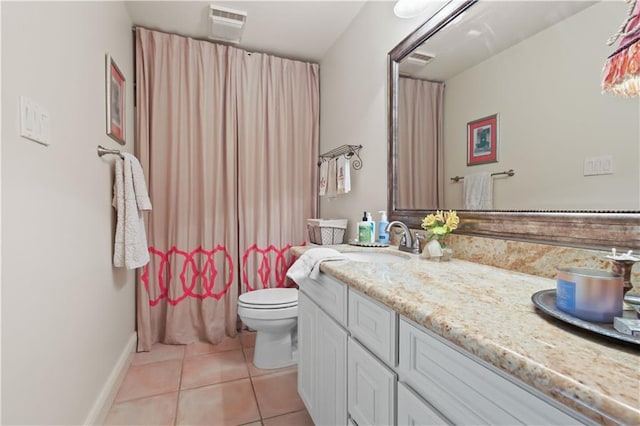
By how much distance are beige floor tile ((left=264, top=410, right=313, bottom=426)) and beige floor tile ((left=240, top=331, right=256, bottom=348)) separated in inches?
32.9

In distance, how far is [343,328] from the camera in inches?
44.4

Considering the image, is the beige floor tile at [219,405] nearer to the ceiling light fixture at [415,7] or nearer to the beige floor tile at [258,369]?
the beige floor tile at [258,369]

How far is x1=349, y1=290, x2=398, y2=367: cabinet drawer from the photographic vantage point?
2.69ft

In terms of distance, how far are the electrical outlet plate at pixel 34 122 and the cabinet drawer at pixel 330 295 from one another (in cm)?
107

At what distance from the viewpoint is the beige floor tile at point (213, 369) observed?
75.7 inches

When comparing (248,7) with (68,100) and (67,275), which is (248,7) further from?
(67,275)

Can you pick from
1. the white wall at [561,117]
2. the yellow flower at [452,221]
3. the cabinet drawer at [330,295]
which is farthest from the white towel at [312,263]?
the white wall at [561,117]

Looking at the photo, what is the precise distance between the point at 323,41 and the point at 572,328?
2.52m

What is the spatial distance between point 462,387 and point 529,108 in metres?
0.96

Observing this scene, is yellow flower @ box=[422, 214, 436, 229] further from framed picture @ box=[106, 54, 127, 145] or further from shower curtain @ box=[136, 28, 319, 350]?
framed picture @ box=[106, 54, 127, 145]

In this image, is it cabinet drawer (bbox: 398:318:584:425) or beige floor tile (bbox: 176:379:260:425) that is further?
beige floor tile (bbox: 176:379:260:425)

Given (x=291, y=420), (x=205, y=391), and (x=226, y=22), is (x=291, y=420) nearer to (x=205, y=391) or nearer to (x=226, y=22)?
(x=205, y=391)

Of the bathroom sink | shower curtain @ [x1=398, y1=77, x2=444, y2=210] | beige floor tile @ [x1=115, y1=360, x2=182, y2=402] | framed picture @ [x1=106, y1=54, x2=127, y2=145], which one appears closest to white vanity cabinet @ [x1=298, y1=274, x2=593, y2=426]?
the bathroom sink

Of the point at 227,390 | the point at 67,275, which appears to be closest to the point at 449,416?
the point at 67,275
